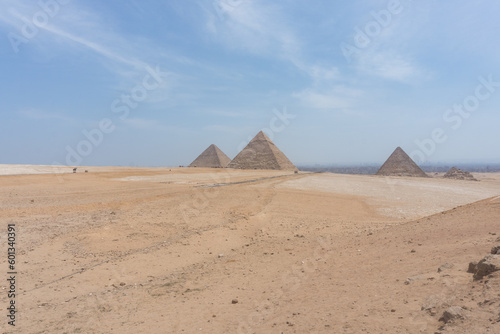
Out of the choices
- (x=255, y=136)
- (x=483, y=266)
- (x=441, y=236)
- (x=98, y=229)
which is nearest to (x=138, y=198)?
(x=98, y=229)

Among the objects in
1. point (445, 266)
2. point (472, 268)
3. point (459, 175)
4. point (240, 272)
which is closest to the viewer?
point (472, 268)

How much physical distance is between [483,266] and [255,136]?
2255 inches

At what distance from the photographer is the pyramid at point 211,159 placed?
62084 mm

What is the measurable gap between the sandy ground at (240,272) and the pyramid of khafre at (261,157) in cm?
4265

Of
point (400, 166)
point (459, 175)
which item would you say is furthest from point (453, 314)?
point (459, 175)

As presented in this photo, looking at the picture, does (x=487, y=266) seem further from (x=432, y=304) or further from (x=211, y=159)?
(x=211, y=159)

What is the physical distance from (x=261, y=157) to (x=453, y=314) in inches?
2085

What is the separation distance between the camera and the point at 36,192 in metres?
15.1

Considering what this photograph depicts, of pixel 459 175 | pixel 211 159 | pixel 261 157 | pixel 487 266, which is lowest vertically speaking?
pixel 459 175

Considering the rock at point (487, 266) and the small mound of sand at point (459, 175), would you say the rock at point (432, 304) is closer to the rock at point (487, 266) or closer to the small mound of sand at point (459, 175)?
the rock at point (487, 266)

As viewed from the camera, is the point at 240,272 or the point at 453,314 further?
the point at 240,272

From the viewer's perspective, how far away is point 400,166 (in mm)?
49250

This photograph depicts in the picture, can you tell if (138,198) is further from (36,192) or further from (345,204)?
(345,204)

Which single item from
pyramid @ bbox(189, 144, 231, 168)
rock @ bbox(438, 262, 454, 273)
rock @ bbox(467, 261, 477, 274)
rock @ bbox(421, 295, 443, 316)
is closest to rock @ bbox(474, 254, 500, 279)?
rock @ bbox(467, 261, 477, 274)
